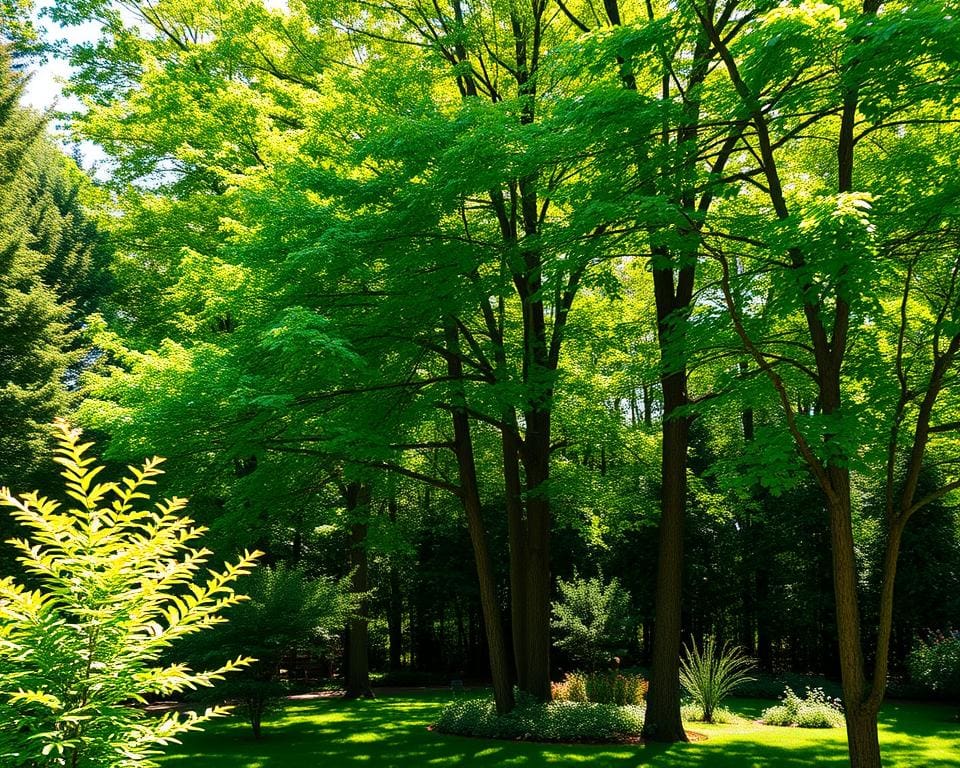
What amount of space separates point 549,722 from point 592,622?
6956 mm

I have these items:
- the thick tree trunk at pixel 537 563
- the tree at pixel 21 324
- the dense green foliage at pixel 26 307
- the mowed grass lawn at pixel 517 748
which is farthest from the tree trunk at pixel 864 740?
the tree at pixel 21 324

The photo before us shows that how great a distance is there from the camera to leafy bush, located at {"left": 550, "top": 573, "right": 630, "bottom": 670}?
18.3m

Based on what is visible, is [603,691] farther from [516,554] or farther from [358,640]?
[358,640]

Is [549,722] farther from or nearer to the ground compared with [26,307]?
nearer to the ground

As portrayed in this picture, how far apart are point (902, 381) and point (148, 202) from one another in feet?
47.5

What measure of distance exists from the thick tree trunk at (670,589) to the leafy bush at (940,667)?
8286mm

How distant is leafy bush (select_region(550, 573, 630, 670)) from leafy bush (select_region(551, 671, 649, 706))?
3812 millimetres

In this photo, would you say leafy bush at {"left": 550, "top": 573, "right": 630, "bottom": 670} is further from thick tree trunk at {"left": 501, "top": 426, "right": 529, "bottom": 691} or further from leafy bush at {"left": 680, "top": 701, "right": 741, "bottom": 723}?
thick tree trunk at {"left": 501, "top": 426, "right": 529, "bottom": 691}

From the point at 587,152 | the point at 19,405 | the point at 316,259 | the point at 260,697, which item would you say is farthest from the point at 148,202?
the point at 587,152

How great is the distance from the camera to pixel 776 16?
6.04 metres

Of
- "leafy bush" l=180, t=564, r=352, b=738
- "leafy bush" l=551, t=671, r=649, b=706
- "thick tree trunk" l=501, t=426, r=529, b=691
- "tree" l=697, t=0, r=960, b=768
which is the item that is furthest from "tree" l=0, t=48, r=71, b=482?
"tree" l=697, t=0, r=960, b=768

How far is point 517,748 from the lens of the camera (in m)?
10.9

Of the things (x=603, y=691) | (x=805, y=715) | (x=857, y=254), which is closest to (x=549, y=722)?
(x=603, y=691)

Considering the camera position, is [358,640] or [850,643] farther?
[358,640]
